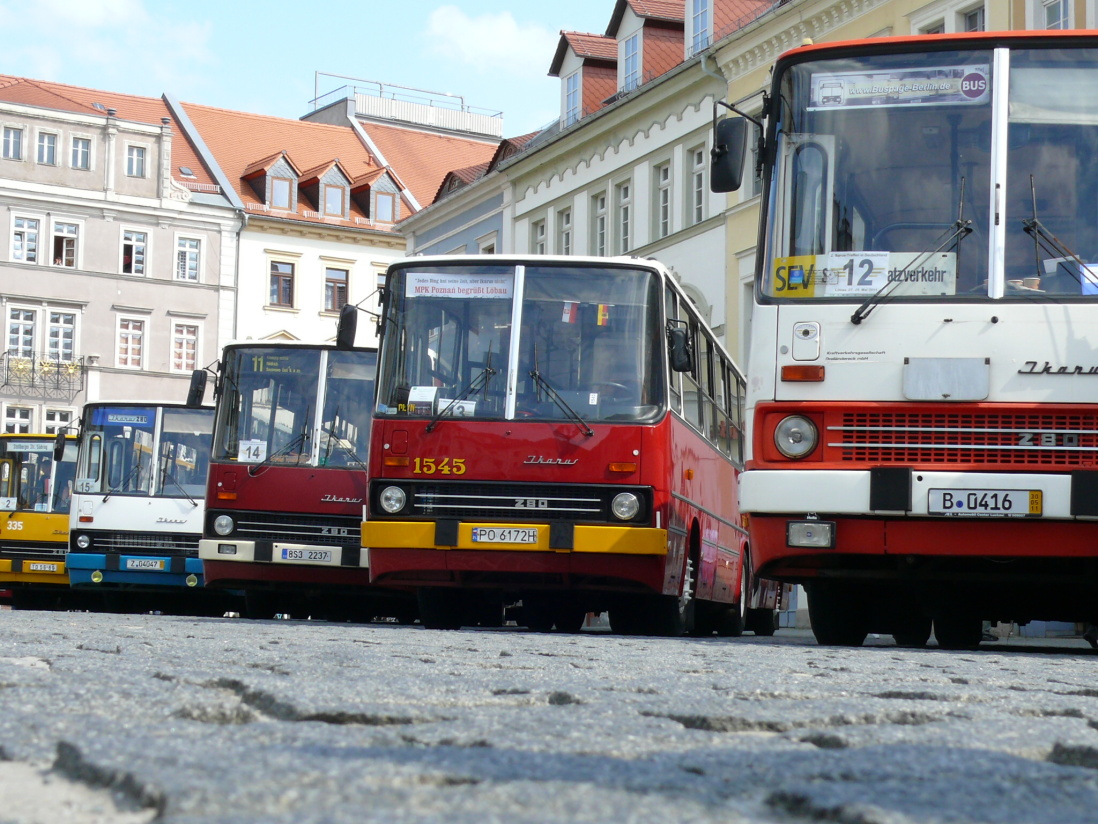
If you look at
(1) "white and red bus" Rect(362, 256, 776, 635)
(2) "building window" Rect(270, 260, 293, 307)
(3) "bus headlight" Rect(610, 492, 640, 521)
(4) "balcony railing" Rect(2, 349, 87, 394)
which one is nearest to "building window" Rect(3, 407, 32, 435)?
(4) "balcony railing" Rect(2, 349, 87, 394)

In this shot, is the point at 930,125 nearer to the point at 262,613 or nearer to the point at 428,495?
the point at 428,495

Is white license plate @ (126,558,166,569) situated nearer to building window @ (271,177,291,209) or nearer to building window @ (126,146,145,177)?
building window @ (126,146,145,177)

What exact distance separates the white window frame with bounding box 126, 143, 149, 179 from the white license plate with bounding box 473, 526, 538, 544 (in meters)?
47.1

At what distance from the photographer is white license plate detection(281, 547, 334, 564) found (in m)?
17.2

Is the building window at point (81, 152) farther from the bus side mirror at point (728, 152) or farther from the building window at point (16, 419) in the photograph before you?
the bus side mirror at point (728, 152)

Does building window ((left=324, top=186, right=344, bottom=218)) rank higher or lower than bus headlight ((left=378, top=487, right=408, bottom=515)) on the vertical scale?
higher

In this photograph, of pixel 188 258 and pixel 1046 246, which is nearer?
pixel 1046 246

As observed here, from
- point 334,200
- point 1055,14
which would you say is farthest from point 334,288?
point 1055,14

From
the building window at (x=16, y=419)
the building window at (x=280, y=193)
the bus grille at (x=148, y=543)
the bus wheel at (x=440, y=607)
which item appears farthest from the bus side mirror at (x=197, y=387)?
the building window at (x=280, y=193)

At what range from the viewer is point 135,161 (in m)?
57.8

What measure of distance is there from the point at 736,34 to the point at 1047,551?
84.9 ft

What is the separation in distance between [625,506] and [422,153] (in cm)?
5611

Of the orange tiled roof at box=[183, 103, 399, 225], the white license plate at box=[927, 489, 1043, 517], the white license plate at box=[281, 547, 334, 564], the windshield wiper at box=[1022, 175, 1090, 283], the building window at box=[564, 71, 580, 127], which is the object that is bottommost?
the white license plate at box=[281, 547, 334, 564]

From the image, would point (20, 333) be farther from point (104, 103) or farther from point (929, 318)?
point (929, 318)
